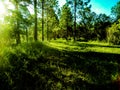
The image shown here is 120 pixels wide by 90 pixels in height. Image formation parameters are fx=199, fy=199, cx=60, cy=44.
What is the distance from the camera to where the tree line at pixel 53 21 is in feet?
77.7

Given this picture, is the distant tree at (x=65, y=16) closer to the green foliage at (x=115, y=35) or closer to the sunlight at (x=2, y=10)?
the green foliage at (x=115, y=35)

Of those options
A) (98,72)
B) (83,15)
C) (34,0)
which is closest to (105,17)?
(83,15)

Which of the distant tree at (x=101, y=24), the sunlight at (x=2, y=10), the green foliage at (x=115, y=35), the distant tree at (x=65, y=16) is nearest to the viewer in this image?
the sunlight at (x=2, y=10)

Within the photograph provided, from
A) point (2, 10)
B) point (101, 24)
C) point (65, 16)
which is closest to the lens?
point (2, 10)

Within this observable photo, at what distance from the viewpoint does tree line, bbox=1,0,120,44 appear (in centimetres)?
2369

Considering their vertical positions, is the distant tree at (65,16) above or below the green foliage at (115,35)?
above

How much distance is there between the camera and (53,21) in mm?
53562

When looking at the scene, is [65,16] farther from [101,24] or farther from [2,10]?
[101,24]

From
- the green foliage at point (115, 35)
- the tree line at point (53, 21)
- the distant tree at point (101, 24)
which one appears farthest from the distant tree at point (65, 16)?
the distant tree at point (101, 24)

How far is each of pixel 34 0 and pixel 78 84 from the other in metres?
19.5

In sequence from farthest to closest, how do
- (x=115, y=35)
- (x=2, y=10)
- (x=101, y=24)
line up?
(x=101, y=24) < (x=115, y=35) < (x=2, y=10)

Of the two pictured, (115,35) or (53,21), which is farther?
(53,21)

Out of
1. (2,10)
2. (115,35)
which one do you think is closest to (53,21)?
(115,35)

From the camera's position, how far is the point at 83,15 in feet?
144
